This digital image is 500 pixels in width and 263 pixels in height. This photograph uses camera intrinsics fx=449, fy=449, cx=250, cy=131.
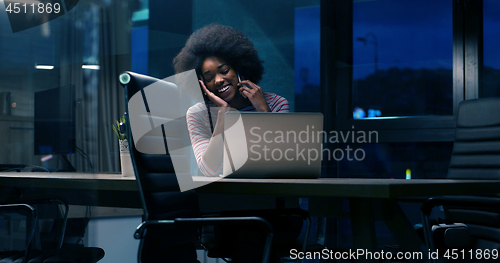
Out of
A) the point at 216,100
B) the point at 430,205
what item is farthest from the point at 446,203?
the point at 216,100

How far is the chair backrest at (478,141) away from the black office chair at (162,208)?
4.80 ft

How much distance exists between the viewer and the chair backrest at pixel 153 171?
4.35ft

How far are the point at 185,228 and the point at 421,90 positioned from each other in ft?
9.22

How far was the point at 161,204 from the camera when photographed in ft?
4.58

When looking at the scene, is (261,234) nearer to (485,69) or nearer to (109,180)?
(109,180)

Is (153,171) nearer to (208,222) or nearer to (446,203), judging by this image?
(208,222)

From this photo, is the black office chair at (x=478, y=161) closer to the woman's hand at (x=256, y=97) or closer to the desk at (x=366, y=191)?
the desk at (x=366, y=191)

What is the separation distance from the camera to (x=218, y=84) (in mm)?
2256

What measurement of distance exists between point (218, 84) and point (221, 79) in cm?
3

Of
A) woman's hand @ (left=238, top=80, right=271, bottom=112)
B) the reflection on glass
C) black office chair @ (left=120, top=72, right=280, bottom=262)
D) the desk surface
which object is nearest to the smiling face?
woman's hand @ (left=238, top=80, right=271, bottom=112)

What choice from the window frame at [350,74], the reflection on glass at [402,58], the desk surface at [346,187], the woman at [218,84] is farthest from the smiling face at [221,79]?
the reflection on glass at [402,58]

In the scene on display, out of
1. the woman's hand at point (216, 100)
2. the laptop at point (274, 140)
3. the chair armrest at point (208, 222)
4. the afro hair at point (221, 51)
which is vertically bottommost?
the chair armrest at point (208, 222)

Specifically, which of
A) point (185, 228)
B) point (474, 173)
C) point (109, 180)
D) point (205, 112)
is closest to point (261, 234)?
point (185, 228)

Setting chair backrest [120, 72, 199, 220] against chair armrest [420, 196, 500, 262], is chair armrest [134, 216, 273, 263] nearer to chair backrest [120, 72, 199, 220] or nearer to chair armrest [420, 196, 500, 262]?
chair backrest [120, 72, 199, 220]
